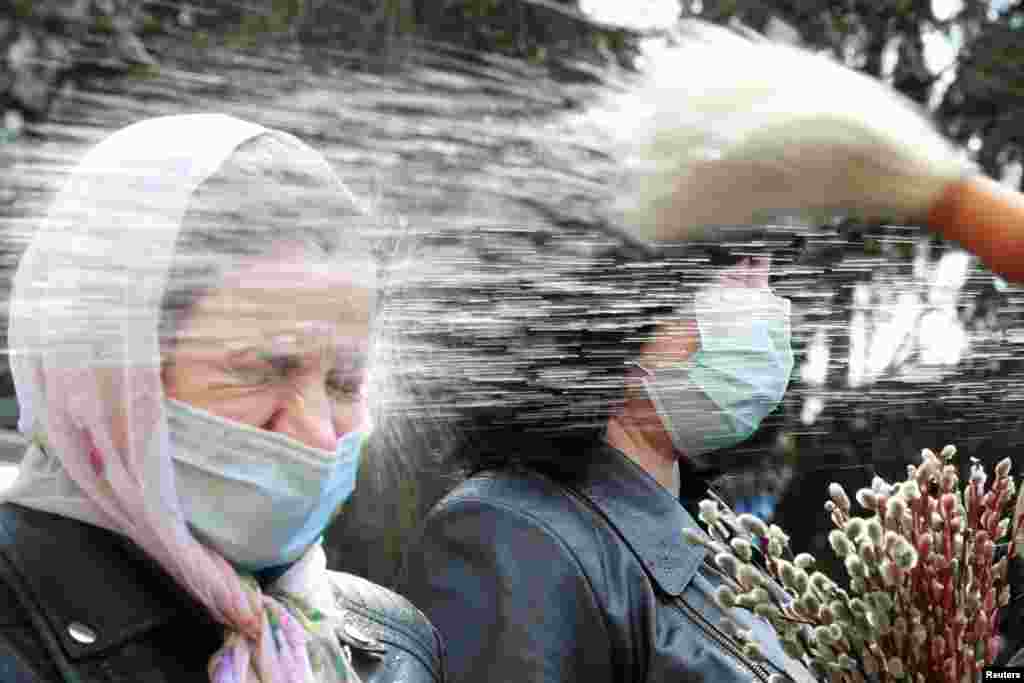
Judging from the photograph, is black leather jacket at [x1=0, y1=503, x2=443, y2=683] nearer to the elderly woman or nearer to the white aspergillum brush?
the elderly woman

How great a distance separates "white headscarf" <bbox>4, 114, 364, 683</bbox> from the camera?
4.23 feet

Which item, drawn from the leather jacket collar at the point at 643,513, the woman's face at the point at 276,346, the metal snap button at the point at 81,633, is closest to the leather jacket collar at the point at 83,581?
the metal snap button at the point at 81,633

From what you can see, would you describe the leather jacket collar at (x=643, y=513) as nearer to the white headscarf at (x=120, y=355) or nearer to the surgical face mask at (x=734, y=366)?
the surgical face mask at (x=734, y=366)

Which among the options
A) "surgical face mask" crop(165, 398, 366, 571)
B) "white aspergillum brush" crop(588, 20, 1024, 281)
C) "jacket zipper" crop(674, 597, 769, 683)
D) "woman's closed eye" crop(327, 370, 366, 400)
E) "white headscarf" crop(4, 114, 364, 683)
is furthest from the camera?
"jacket zipper" crop(674, 597, 769, 683)

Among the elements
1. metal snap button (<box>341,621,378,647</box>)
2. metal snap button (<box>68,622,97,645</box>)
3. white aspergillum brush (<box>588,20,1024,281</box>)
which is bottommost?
metal snap button (<box>341,621,378,647</box>)

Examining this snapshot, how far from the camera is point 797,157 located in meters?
0.97

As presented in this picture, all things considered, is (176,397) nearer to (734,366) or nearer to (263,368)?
(263,368)

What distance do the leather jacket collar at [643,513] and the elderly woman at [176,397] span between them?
721 millimetres

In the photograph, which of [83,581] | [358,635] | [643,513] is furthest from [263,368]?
[643,513]

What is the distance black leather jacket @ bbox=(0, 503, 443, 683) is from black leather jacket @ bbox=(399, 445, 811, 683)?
1.96ft

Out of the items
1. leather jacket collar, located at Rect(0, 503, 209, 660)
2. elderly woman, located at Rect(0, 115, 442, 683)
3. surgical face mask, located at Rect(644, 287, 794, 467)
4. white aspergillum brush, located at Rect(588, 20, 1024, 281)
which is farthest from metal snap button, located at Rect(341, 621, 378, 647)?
white aspergillum brush, located at Rect(588, 20, 1024, 281)

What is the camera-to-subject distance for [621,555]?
2.07 meters

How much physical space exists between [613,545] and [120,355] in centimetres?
98

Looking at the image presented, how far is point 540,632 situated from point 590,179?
100 cm
